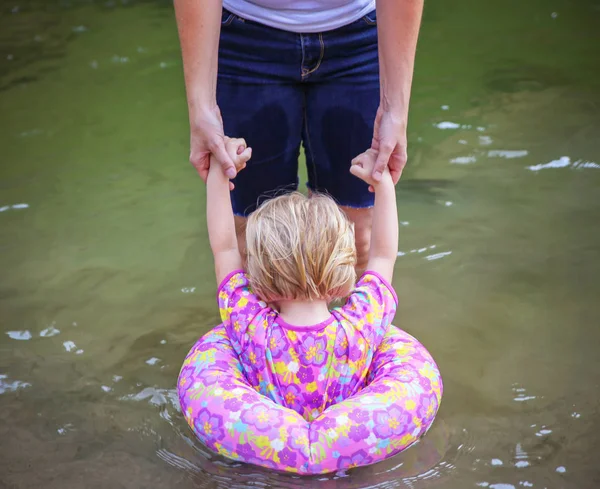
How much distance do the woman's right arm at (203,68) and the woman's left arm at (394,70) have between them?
404 mm

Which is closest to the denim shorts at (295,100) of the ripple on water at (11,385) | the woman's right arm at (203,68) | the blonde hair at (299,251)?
the woman's right arm at (203,68)

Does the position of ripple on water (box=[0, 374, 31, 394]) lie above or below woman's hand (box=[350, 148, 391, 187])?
below

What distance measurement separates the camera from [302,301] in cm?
204

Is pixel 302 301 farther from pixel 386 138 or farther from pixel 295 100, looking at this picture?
pixel 295 100

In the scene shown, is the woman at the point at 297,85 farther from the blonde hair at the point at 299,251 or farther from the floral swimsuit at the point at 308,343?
the floral swimsuit at the point at 308,343

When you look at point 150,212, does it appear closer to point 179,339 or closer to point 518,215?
point 179,339

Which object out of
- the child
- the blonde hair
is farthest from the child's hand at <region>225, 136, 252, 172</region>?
the blonde hair

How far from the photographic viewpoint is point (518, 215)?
3363mm

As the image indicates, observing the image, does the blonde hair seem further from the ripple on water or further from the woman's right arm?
the ripple on water

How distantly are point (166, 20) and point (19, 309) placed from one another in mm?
3756

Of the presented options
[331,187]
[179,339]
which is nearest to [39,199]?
[179,339]

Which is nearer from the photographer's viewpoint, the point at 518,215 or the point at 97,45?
the point at 518,215

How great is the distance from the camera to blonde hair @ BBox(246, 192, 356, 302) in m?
2.00

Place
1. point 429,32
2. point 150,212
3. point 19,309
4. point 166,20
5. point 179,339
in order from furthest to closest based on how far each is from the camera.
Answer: point 166,20 → point 429,32 → point 150,212 → point 19,309 → point 179,339
